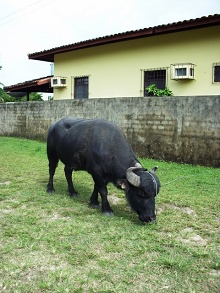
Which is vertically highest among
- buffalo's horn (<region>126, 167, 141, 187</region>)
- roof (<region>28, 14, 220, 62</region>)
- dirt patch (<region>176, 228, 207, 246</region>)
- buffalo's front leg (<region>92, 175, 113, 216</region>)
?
roof (<region>28, 14, 220, 62</region>)

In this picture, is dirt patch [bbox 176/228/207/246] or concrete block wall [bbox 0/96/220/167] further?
concrete block wall [bbox 0/96/220/167]

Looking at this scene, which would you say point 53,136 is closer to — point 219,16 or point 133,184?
point 133,184

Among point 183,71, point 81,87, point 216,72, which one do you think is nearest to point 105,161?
point 183,71

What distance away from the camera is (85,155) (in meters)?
5.37

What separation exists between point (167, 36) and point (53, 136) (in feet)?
24.8

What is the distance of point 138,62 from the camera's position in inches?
513

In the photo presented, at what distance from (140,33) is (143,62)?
1097mm

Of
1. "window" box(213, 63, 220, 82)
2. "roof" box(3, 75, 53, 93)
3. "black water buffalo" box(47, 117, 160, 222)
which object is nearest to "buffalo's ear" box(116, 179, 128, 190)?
"black water buffalo" box(47, 117, 160, 222)

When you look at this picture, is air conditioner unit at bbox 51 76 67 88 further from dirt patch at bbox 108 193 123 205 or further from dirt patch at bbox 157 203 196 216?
dirt patch at bbox 157 203 196 216

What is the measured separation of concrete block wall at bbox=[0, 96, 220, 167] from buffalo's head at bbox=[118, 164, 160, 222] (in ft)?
15.5

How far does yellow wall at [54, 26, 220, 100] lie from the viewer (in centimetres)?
1136

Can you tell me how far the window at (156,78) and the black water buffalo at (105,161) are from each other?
277 inches

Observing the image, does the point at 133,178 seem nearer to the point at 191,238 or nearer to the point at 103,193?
the point at 103,193

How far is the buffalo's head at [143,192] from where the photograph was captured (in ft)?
14.4
